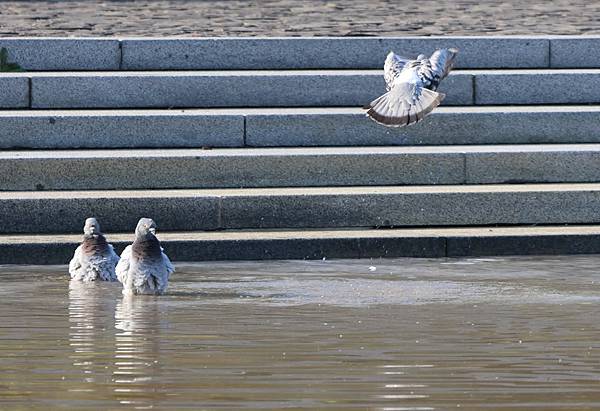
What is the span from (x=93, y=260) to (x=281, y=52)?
5332 mm

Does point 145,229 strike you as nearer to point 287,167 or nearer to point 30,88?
point 287,167

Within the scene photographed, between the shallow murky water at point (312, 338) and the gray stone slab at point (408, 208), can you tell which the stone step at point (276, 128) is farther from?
the shallow murky water at point (312, 338)

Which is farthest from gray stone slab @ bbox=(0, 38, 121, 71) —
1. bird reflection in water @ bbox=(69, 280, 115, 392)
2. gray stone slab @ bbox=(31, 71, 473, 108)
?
bird reflection in water @ bbox=(69, 280, 115, 392)

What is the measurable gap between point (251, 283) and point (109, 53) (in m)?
5.24

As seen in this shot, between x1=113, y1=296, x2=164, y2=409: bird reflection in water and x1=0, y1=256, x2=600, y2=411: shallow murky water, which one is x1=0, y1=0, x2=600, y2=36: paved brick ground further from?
x1=113, y1=296, x2=164, y2=409: bird reflection in water

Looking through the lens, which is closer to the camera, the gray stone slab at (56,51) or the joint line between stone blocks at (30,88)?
the joint line between stone blocks at (30,88)

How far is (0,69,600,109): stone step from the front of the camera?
1373cm

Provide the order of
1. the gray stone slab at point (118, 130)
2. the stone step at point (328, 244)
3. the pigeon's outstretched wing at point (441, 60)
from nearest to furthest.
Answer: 1. the stone step at point (328, 244)
2. the pigeon's outstretched wing at point (441, 60)
3. the gray stone slab at point (118, 130)

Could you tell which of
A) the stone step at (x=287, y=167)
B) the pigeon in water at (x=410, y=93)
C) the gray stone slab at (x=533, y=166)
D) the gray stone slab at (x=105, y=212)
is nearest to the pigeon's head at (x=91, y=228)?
the gray stone slab at (x=105, y=212)

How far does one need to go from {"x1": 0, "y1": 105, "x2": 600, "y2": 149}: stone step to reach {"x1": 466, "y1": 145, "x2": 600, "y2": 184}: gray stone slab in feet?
2.19

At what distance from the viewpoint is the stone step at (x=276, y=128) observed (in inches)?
512

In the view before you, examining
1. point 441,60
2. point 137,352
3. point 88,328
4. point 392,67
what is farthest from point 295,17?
point 137,352

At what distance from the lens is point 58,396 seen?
232 inches

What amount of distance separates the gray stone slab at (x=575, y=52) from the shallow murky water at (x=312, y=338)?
4526mm
